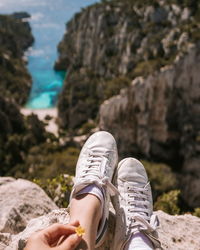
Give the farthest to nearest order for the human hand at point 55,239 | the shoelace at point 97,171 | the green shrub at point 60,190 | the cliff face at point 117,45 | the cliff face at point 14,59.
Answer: the cliff face at point 14,59 → the cliff face at point 117,45 → the green shrub at point 60,190 → the shoelace at point 97,171 → the human hand at point 55,239

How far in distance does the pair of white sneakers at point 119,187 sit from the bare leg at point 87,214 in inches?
3.4

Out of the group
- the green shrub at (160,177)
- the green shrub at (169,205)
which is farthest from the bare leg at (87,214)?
the green shrub at (160,177)

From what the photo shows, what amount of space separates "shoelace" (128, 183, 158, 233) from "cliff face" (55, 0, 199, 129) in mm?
15362

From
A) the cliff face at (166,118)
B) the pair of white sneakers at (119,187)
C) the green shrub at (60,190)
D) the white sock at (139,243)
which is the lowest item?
the cliff face at (166,118)

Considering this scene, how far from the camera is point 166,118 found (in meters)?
17.9

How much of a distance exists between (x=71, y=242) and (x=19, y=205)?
3.80 feet

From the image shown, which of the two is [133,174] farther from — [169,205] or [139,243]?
[169,205]

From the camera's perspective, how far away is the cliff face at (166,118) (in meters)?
16.8

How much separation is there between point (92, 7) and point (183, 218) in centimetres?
3654

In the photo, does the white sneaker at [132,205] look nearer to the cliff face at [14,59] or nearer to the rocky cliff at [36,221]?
the rocky cliff at [36,221]

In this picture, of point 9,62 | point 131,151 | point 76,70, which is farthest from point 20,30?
point 131,151

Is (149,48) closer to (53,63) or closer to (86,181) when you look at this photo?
(86,181)

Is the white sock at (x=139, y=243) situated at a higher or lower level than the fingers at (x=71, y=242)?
lower

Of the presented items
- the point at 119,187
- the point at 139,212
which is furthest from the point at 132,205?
the point at 119,187
